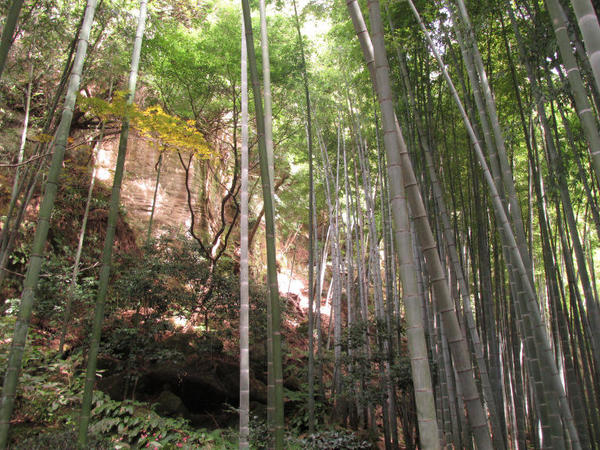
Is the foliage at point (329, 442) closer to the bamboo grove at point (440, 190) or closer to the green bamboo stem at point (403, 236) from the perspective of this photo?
the bamboo grove at point (440, 190)

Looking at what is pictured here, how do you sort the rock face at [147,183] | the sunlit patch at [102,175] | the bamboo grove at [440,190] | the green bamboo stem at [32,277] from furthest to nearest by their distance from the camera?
the rock face at [147,183]
the sunlit patch at [102,175]
the green bamboo stem at [32,277]
the bamboo grove at [440,190]

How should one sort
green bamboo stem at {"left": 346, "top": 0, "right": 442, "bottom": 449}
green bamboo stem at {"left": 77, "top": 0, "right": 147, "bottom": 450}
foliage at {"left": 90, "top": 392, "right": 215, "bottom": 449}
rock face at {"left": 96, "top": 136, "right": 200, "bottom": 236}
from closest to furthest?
green bamboo stem at {"left": 346, "top": 0, "right": 442, "bottom": 449} → green bamboo stem at {"left": 77, "top": 0, "right": 147, "bottom": 450} → foliage at {"left": 90, "top": 392, "right": 215, "bottom": 449} → rock face at {"left": 96, "top": 136, "right": 200, "bottom": 236}

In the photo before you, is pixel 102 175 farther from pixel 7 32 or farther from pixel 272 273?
pixel 272 273

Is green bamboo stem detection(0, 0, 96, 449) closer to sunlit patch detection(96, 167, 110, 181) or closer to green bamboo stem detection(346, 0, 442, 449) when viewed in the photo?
green bamboo stem detection(346, 0, 442, 449)

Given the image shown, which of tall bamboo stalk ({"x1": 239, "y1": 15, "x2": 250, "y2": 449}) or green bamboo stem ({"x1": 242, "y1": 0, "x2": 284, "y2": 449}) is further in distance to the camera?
tall bamboo stalk ({"x1": 239, "y1": 15, "x2": 250, "y2": 449})

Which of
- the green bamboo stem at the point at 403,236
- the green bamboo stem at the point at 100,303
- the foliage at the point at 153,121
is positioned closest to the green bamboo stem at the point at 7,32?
the green bamboo stem at the point at 100,303

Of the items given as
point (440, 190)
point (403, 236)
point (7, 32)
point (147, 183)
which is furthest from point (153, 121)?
point (147, 183)

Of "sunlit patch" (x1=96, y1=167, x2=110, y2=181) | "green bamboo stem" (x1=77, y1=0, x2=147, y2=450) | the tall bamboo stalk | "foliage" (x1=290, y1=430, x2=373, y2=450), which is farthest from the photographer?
"sunlit patch" (x1=96, y1=167, x2=110, y2=181)

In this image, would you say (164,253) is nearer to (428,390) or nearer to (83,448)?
(83,448)

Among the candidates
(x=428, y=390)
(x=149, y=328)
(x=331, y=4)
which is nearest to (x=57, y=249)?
(x=149, y=328)

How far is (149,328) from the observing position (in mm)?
5188

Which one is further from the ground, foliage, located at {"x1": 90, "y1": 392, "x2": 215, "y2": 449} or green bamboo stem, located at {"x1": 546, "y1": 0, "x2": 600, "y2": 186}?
green bamboo stem, located at {"x1": 546, "y1": 0, "x2": 600, "y2": 186}

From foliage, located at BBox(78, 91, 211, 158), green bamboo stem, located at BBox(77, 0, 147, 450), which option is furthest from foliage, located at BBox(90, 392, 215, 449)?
foliage, located at BBox(78, 91, 211, 158)

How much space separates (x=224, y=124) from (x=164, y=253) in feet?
11.9
